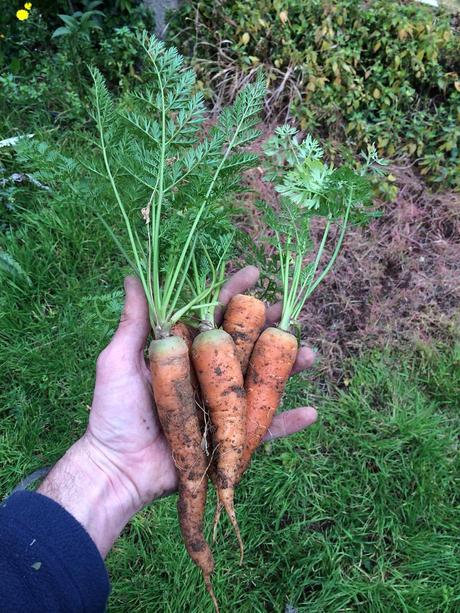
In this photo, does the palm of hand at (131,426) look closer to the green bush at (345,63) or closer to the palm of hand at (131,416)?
the palm of hand at (131,416)

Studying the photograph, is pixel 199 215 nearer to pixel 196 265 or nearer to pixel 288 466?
pixel 196 265

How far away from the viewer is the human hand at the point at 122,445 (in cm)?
211

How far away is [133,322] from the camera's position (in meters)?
2.20

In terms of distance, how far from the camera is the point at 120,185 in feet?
7.36

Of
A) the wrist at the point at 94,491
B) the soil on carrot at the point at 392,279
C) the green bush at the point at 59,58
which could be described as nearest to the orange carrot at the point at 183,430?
the wrist at the point at 94,491

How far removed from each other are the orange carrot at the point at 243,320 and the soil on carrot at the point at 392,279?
94cm

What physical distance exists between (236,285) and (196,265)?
248 millimetres

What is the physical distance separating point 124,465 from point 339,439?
1294 millimetres

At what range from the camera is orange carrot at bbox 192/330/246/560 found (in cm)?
217

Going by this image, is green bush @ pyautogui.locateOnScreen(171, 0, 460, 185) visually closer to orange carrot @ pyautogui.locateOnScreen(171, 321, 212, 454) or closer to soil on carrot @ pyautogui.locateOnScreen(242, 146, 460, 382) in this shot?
soil on carrot @ pyautogui.locateOnScreen(242, 146, 460, 382)

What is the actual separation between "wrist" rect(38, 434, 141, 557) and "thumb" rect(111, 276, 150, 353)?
1.40ft

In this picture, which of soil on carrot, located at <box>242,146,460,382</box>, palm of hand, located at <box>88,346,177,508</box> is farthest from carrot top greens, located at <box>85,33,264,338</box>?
soil on carrot, located at <box>242,146,460,382</box>

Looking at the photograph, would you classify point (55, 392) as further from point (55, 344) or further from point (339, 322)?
point (339, 322)

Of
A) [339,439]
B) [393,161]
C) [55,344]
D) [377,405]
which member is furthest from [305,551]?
[393,161]
